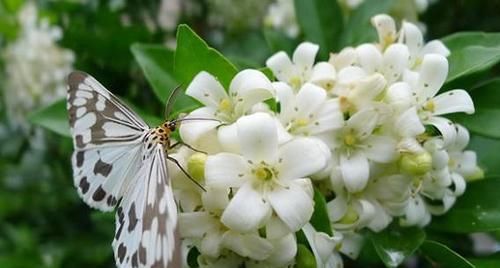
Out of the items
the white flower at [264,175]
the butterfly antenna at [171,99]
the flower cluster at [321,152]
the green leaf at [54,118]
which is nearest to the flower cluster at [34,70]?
the green leaf at [54,118]

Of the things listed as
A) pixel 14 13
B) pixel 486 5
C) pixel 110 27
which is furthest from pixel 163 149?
pixel 14 13

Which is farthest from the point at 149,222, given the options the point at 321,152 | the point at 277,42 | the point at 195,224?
the point at 277,42

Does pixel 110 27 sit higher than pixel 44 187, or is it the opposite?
pixel 110 27

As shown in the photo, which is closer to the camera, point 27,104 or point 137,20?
point 137,20

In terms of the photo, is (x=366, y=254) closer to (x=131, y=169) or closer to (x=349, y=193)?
(x=349, y=193)

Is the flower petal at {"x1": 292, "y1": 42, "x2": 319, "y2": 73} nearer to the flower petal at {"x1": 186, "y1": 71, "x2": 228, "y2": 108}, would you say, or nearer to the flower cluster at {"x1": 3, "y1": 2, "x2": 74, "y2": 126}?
the flower petal at {"x1": 186, "y1": 71, "x2": 228, "y2": 108}

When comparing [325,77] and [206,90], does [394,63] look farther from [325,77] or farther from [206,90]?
[206,90]
